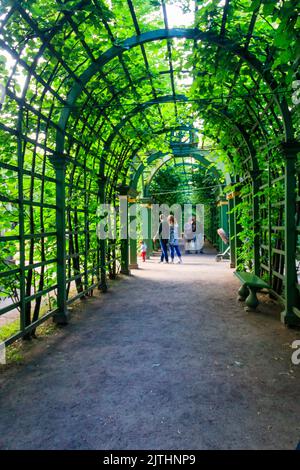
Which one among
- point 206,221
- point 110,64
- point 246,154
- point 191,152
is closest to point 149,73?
point 110,64

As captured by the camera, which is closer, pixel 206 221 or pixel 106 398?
pixel 106 398

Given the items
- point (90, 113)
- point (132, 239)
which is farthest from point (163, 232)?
point (90, 113)

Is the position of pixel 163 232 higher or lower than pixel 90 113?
lower

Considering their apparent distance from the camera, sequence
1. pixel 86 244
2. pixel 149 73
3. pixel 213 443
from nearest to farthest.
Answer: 1. pixel 213 443
2. pixel 149 73
3. pixel 86 244

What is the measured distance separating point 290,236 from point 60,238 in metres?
3.03

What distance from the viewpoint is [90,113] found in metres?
5.02

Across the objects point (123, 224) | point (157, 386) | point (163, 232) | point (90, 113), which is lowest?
point (157, 386)

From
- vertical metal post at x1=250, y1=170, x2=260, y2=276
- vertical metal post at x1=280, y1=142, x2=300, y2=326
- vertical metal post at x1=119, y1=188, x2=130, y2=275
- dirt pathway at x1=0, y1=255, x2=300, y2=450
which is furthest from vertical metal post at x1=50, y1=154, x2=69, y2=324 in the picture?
vertical metal post at x1=119, y1=188, x2=130, y2=275

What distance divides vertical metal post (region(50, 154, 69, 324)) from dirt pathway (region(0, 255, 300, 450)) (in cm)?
25

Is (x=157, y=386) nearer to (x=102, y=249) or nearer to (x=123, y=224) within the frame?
(x=102, y=249)

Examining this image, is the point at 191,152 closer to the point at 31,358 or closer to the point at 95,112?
the point at 95,112

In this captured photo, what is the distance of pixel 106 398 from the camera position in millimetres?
2354

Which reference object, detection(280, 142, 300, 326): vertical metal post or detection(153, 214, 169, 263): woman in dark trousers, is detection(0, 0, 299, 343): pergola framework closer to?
detection(280, 142, 300, 326): vertical metal post

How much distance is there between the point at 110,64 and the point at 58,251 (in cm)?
287
